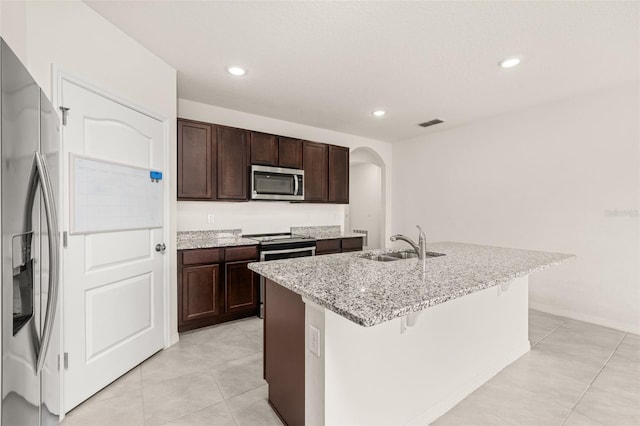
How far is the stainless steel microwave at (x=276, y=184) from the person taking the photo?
358cm

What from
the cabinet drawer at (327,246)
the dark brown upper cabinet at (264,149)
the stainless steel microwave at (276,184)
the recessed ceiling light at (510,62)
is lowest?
the cabinet drawer at (327,246)

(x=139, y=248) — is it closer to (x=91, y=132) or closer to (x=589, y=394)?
(x=91, y=132)

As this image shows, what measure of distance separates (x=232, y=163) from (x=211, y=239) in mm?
969

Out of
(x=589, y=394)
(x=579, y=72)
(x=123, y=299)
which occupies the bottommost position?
(x=589, y=394)

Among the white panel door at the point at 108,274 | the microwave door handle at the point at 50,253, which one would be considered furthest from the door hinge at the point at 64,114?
the microwave door handle at the point at 50,253

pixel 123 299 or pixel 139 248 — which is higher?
pixel 139 248

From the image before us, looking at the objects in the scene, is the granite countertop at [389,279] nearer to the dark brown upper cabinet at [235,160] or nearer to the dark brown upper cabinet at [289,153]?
the dark brown upper cabinet at [235,160]

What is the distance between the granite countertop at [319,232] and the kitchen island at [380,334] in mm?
2272

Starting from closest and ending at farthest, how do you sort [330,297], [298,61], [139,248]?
[330,297] < [139,248] < [298,61]

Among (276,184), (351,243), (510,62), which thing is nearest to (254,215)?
(276,184)

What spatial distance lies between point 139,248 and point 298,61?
80.0 inches

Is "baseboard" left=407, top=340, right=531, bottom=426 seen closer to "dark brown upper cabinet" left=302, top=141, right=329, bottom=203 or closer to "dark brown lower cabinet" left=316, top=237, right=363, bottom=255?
"dark brown lower cabinet" left=316, top=237, right=363, bottom=255

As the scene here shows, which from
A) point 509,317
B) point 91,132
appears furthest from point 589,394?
point 91,132

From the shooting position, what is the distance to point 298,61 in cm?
256
